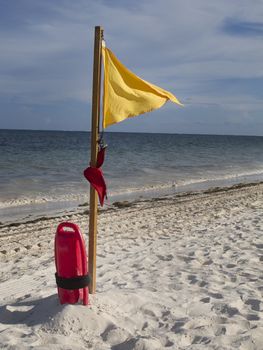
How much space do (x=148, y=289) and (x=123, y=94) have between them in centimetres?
233

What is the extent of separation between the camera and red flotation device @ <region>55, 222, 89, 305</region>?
4.21 meters

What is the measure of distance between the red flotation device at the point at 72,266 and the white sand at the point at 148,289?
125 millimetres

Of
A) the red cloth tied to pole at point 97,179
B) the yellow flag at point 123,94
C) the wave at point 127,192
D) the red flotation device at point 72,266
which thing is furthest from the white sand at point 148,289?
the wave at point 127,192

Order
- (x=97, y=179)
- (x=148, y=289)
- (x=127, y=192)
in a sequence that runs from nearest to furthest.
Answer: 1. (x=97, y=179)
2. (x=148, y=289)
3. (x=127, y=192)

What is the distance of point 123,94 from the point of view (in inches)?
168

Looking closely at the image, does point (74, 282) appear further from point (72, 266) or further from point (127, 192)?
point (127, 192)

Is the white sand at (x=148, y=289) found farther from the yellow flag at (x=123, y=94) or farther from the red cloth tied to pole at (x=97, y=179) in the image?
the yellow flag at (x=123, y=94)

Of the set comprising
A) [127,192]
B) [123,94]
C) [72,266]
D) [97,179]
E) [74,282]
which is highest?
[123,94]

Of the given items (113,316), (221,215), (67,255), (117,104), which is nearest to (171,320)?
(113,316)

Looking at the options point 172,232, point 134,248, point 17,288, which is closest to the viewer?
point 17,288

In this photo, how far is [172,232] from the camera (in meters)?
9.06

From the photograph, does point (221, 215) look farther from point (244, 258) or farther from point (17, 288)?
point (17, 288)

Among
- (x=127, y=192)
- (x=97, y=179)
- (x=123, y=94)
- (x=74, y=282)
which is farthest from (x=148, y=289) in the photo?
(x=127, y=192)

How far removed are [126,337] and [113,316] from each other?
0.40 metres
